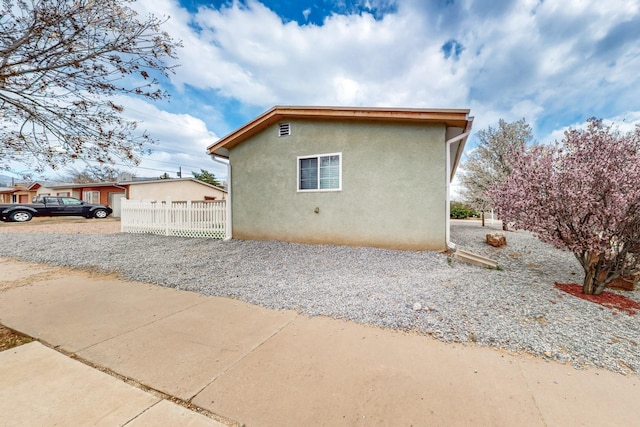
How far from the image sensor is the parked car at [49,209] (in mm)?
16047

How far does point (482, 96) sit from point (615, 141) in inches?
364

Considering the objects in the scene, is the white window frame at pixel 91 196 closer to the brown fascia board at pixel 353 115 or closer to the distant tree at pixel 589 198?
the brown fascia board at pixel 353 115

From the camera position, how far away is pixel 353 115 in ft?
21.8

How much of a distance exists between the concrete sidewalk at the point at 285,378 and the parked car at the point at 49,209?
20.0m

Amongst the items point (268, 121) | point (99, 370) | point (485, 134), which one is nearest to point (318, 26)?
point (268, 121)

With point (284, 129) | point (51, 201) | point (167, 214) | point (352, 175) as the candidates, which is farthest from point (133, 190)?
point (352, 175)

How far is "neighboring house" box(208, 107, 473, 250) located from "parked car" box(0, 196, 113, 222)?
17.7 metres

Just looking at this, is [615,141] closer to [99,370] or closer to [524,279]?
[524,279]

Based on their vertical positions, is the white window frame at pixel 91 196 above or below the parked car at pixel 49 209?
above

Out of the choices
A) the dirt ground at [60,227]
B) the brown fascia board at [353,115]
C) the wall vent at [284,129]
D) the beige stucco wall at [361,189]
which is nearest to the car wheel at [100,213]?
the dirt ground at [60,227]

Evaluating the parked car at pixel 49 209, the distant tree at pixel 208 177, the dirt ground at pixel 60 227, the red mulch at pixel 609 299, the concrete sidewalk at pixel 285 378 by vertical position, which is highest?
the distant tree at pixel 208 177

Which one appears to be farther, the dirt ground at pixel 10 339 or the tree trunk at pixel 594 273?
the tree trunk at pixel 594 273

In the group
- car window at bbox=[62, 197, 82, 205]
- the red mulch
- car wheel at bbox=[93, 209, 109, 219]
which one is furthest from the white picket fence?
car window at bbox=[62, 197, 82, 205]

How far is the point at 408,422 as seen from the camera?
1666 millimetres
